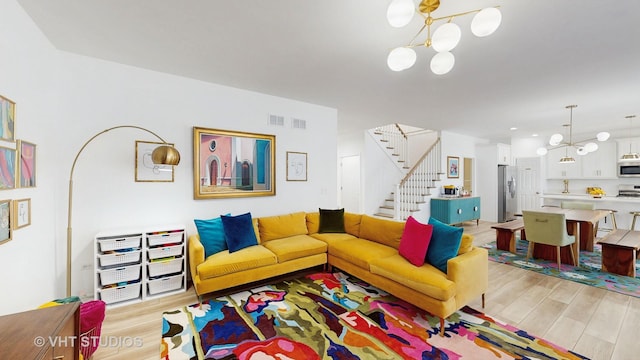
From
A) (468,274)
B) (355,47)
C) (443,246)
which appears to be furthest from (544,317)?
(355,47)

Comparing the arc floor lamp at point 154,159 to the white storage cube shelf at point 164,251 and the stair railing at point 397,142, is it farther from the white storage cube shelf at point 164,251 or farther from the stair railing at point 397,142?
the stair railing at point 397,142

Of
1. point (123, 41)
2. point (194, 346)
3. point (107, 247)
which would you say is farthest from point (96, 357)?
point (123, 41)

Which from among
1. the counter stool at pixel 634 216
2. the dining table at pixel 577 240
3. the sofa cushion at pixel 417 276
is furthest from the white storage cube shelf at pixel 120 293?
the counter stool at pixel 634 216

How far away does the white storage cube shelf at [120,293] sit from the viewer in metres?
2.57

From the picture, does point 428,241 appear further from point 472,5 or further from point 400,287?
point 472,5

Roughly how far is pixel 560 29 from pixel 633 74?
6.23ft

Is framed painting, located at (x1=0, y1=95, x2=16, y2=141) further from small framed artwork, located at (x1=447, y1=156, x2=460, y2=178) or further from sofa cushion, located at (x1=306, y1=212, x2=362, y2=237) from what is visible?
small framed artwork, located at (x1=447, y1=156, x2=460, y2=178)

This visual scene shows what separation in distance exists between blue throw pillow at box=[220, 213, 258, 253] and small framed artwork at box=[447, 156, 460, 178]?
18.6 ft

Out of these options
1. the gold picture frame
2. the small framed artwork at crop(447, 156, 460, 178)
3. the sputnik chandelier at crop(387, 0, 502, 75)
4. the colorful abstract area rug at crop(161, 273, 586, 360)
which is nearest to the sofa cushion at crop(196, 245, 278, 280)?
the colorful abstract area rug at crop(161, 273, 586, 360)

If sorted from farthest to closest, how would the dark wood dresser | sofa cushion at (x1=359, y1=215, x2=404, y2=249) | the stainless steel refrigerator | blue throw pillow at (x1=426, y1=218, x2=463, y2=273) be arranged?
the stainless steel refrigerator, sofa cushion at (x1=359, y1=215, x2=404, y2=249), blue throw pillow at (x1=426, y1=218, x2=463, y2=273), the dark wood dresser

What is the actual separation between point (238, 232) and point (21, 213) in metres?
1.80

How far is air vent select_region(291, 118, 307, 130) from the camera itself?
13.6 ft

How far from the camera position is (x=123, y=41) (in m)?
2.38

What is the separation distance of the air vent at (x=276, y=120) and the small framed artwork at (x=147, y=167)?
61.1 inches
